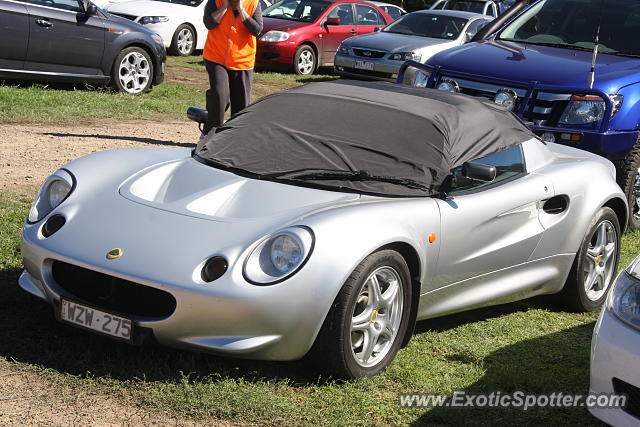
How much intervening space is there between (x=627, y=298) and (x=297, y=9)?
16.7 metres

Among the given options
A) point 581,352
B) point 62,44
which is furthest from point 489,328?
point 62,44

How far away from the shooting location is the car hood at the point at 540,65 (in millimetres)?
8469

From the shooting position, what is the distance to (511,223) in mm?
5766

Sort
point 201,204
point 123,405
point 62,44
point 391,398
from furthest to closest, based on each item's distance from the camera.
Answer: point 62,44 < point 201,204 < point 391,398 < point 123,405

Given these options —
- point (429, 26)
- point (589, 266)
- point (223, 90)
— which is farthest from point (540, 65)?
point (429, 26)

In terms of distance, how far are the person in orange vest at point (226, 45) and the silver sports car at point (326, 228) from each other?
3114 millimetres

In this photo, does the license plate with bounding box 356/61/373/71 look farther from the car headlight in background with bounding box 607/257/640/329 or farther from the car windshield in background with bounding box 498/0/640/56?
the car headlight in background with bounding box 607/257/640/329

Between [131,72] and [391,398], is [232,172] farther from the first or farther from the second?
[131,72]

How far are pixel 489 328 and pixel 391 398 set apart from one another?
143 cm

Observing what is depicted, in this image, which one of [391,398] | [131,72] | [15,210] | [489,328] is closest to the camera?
[391,398]

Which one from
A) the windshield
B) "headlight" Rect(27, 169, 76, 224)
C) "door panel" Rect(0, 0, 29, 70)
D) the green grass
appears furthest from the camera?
the windshield

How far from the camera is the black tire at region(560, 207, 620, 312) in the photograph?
636cm

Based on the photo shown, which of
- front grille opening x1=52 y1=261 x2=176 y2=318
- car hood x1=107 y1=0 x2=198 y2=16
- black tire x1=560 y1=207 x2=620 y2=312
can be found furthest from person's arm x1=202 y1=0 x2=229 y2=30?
car hood x1=107 y1=0 x2=198 y2=16

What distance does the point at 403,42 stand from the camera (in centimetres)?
1714
